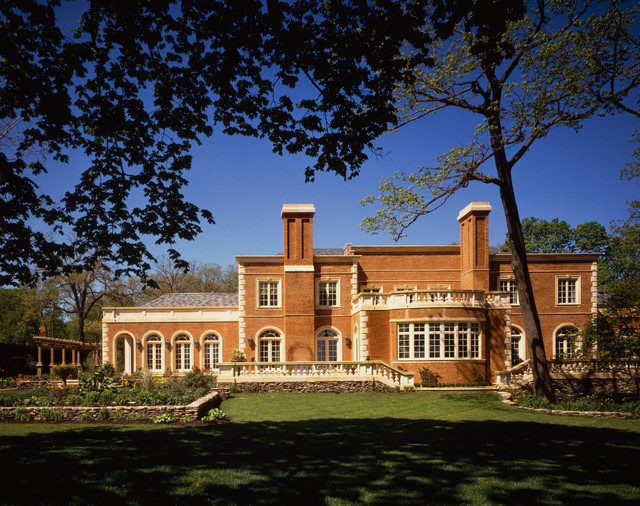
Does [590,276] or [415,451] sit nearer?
[415,451]

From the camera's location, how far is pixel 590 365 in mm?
22531

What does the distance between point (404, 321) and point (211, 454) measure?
1608 centimetres

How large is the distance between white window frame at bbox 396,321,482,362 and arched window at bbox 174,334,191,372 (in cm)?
1519

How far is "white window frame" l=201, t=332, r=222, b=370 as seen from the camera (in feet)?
105

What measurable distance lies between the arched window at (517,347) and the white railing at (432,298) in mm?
6983

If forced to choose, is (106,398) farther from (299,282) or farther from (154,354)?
(154,354)

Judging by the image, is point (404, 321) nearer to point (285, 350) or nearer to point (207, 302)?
point (285, 350)

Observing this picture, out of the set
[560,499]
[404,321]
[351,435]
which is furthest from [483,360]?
[560,499]

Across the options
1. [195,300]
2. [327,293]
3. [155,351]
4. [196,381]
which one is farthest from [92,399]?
[195,300]

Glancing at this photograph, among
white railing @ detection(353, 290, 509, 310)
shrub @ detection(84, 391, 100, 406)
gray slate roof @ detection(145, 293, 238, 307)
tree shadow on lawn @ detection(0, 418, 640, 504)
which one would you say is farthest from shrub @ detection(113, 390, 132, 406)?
gray slate roof @ detection(145, 293, 238, 307)

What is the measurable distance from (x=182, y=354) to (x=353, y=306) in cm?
1207

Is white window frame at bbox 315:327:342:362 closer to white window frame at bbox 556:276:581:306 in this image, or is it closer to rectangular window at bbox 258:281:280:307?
rectangular window at bbox 258:281:280:307

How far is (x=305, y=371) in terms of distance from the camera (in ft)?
73.9

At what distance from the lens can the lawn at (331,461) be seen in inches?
269
